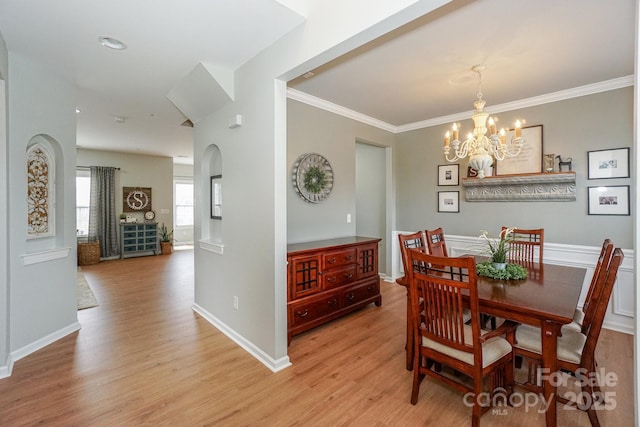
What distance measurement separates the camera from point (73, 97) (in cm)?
318

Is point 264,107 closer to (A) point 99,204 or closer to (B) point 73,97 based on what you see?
(B) point 73,97

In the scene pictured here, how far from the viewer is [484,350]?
175 centimetres

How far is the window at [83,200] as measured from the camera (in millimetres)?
7121

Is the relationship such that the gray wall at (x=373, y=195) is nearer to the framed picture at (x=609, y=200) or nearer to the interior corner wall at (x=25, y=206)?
the framed picture at (x=609, y=200)

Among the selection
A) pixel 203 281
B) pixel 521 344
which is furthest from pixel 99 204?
pixel 521 344

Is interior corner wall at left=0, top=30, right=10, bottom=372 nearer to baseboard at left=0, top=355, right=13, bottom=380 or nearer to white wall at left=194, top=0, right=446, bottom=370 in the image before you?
baseboard at left=0, top=355, right=13, bottom=380

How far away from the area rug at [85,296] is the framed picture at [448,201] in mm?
5133

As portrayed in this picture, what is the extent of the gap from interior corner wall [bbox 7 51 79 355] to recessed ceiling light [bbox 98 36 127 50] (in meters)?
0.91

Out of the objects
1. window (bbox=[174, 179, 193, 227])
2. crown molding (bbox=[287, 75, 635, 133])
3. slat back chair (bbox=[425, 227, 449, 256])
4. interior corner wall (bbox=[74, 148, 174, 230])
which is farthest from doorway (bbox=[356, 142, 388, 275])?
window (bbox=[174, 179, 193, 227])

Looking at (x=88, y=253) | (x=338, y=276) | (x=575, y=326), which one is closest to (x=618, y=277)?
(x=575, y=326)

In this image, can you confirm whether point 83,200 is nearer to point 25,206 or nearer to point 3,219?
point 25,206

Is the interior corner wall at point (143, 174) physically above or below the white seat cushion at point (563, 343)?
above

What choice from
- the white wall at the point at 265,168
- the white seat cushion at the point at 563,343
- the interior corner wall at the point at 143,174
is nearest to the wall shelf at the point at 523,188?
the white seat cushion at the point at 563,343

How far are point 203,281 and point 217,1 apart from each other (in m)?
2.86
